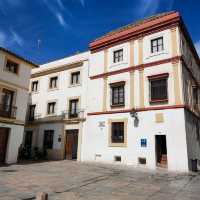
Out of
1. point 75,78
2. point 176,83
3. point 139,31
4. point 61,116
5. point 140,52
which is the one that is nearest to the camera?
point 176,83

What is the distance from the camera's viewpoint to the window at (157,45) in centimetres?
1759

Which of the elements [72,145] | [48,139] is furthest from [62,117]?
[72,145]

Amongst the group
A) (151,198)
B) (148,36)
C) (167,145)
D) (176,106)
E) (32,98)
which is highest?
(148,36)

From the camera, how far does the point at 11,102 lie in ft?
57.5

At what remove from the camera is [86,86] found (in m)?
21.5

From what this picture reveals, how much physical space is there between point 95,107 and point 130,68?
15.6 feet

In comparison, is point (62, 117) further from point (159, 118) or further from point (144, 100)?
point (159, 118)

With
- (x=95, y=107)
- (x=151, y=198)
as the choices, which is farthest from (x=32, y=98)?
(x=151, y=198)

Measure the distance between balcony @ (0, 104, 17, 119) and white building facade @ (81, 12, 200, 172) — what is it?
645cm

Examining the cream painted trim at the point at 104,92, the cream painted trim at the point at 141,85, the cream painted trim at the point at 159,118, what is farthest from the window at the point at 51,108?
the cream painted trim at the point at 159,118

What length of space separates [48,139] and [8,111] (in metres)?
6.73

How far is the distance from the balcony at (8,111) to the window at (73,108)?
5.95 metres

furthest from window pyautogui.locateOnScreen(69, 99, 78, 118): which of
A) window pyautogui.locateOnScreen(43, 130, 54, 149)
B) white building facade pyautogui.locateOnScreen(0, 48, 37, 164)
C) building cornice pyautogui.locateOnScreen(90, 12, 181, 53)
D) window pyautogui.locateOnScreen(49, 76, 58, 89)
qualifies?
building cornice pyautogui.locateOnScreen(90, 12, 181, 53)

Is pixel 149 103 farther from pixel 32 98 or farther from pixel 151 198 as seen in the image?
pixel 32 98
